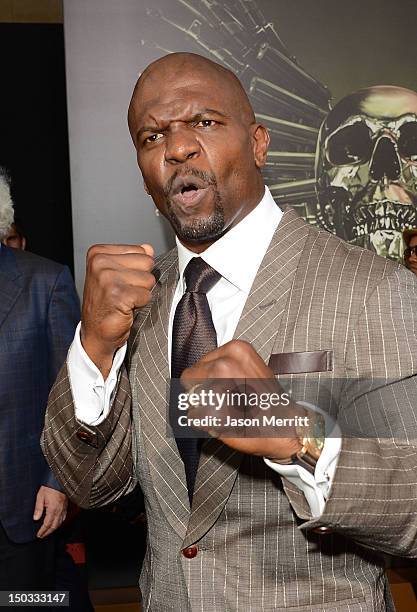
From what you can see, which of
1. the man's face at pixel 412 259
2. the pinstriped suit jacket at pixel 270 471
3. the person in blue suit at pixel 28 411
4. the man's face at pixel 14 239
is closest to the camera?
the pinstriped suit jacket at pixel 270 471

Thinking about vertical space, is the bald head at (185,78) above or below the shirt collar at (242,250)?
above

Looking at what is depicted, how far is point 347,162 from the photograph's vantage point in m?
3.10

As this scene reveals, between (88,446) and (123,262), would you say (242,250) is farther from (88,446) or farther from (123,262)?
(88,446)

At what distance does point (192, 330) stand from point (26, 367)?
118 centimetres

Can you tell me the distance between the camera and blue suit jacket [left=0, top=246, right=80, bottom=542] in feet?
8.21

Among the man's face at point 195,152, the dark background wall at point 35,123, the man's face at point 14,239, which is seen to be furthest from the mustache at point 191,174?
the dark background wall at point 35,123

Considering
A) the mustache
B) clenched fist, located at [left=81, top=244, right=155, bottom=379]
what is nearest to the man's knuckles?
clenched fist, located at [left=81, top=244, right=155, bottom=379]

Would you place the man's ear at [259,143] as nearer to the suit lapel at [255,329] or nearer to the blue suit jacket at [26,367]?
the suit lapel at [255,329]

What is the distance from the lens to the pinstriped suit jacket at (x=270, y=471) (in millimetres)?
1242

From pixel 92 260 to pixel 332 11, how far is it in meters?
2.10

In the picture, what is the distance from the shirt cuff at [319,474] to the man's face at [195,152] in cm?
48

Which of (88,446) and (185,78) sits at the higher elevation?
(185,78)

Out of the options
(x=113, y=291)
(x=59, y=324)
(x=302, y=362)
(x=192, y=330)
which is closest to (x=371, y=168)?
(x=59, y=324)

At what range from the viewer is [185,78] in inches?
59.4
